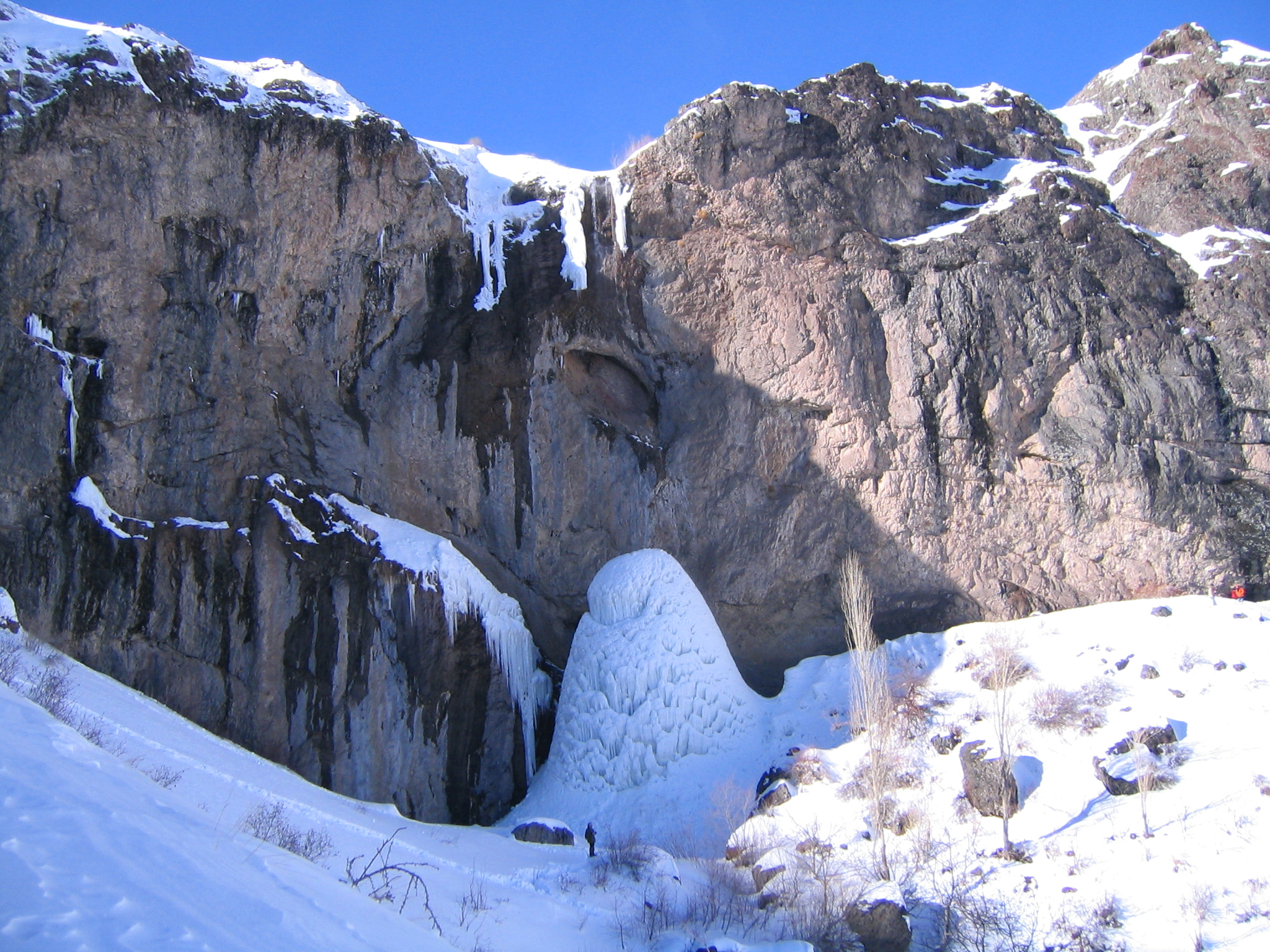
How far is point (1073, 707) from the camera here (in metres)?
13.6

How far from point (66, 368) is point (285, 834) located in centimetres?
961

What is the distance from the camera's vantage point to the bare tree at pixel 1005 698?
38.8ft

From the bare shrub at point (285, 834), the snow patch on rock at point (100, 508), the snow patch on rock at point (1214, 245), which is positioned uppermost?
the snow patch on rock at point (1214, 245)

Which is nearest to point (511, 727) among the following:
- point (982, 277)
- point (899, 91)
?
point (982, 277)

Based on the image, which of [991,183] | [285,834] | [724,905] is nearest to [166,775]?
[285,834]

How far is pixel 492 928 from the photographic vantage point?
26.6 feet

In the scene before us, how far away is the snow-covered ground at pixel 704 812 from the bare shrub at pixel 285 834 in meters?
0.08

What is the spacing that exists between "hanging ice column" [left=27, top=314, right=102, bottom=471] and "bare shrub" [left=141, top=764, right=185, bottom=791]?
756cm

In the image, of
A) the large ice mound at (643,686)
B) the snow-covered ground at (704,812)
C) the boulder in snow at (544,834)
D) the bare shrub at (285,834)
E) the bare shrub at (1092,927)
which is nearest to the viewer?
the snow-covered ground at (704,812)

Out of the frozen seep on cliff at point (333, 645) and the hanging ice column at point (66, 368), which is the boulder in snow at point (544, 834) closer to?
the frozen seep on cliff at point (333, 645)

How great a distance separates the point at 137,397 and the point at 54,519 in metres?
2.33

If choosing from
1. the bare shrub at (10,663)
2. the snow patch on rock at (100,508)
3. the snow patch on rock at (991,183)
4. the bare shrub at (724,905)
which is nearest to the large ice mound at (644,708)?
the bare shrub at (724,905)

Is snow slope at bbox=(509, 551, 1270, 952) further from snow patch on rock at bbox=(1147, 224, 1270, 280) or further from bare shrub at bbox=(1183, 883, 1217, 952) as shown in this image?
snow patch on rock at bbox=(1147, 224, 1270, 280)

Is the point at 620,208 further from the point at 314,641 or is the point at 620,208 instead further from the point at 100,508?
the point at 100,508
